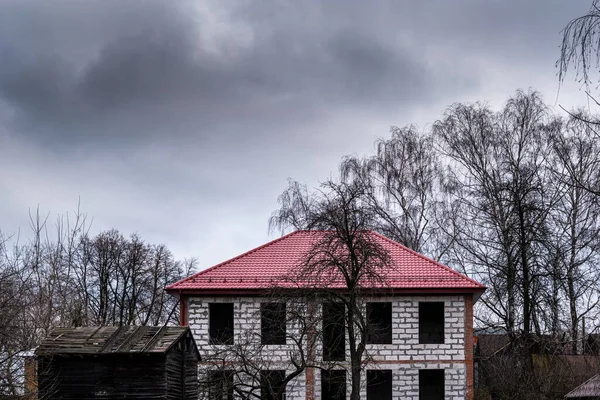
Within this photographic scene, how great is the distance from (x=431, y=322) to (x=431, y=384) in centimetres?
205

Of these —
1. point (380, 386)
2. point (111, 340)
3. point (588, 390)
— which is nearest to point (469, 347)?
point (380, 386)

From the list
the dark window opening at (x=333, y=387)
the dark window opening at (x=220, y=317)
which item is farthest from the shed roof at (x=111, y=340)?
the dark window opening at (x=220, y=317)

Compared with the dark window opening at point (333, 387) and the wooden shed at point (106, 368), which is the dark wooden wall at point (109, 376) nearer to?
the wooden shed at point (106, 368)

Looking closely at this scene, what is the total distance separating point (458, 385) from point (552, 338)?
6252mm

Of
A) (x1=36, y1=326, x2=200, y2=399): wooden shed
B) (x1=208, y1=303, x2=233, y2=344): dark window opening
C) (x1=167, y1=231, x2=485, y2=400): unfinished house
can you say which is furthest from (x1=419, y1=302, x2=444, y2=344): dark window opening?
(x1=36, y1=326, x2=200, y2=399): wooden shed

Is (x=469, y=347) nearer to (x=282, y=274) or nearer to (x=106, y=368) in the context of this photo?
(x=282, y=274)

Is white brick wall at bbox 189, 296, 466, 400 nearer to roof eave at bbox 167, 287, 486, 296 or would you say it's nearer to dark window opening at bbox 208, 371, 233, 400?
roof eave at bbox 167, 287, 486, 296

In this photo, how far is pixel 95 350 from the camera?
702 inches

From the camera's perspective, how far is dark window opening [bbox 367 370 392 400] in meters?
27.4

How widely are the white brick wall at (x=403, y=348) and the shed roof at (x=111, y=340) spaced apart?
8498mm

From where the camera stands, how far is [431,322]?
2806 cm

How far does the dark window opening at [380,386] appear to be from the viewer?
27359 mm

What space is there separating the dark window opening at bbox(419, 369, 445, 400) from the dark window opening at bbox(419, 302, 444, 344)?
3.27ft

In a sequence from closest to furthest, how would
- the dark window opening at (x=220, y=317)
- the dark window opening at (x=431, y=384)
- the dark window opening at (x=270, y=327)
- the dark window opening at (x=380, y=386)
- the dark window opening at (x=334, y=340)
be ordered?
the dark window opening at (x=334, y=340) < the dark window opening at (x=270, y=327) < the dark window opening at (x=380, y=386) < the dark window opening at (x=431, y=384) < the dark window opening at (x=220, y=317)
